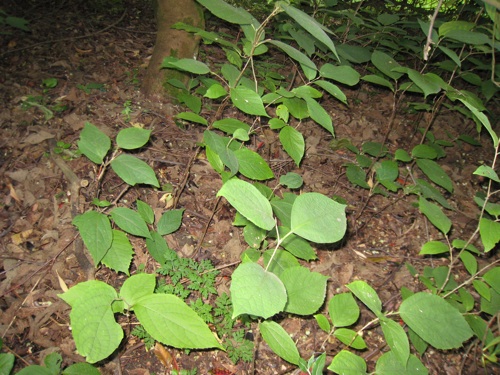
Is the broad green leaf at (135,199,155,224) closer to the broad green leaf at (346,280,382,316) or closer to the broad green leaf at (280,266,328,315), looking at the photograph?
the broad green leaf at (280,266,328,315)

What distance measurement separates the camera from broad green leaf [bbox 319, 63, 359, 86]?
168cm

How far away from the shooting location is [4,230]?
6.27 feet

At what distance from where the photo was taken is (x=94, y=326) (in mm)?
993

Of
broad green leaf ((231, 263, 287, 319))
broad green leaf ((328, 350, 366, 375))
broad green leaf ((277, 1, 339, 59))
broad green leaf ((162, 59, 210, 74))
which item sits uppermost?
broad green leaf ((277, 1, 339, 59))

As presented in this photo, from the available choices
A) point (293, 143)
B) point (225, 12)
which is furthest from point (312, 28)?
point (293, 143)

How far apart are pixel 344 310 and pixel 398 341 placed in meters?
0.24

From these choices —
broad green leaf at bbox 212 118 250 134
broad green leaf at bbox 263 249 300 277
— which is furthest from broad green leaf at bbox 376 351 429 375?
broad green leaf at bbox 212 118 250 134

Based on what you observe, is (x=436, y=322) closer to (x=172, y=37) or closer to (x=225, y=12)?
(x=225, y=12)

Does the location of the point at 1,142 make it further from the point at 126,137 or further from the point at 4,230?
the point at 126,137

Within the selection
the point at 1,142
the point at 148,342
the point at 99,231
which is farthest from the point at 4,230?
the point at 148,342

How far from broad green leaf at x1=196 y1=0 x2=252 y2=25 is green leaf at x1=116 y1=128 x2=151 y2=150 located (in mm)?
579

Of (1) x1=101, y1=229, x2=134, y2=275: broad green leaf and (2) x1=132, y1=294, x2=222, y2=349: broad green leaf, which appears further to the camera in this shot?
(1) x1=101, y1=229, x2=134, y2=275: broad green leaf

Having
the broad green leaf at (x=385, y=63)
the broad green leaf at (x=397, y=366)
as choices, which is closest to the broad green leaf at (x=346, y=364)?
the broad green leaf at (x=397, y=366)

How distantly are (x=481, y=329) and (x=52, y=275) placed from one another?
227 centimetres
